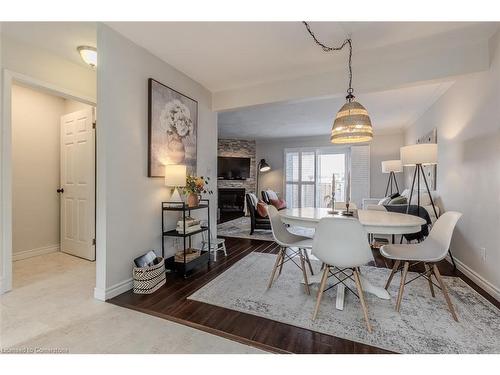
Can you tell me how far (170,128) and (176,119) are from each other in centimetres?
16

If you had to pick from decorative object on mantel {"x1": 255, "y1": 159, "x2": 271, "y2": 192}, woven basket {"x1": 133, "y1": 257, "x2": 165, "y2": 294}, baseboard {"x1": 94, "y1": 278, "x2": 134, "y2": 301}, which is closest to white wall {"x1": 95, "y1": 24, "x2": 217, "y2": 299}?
baseboard {"x1": 94, "y1": 278, "x2": 134, "y2": 301}

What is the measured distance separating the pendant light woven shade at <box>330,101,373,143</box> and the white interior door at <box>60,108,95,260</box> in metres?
2.97

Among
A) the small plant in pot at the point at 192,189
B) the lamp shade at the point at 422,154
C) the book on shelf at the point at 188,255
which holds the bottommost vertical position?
the book on shelf at the point at 188,255

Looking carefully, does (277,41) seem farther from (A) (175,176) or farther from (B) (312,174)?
(B) (312,174)

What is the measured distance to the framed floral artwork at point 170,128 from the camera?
8.15ft

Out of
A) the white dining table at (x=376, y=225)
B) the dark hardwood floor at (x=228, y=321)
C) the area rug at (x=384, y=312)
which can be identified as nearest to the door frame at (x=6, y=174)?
the dark hardwood floor at (x=228, y=321)

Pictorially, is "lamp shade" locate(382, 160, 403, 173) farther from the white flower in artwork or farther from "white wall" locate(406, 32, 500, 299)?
the white flower in artwork

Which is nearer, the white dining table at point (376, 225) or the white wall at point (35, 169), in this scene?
the white dining table at point (376, 225)

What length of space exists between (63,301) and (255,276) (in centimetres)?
176

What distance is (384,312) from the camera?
5.97ft

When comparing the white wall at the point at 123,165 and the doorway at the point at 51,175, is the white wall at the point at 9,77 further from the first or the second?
the white wall at the point at 123,165

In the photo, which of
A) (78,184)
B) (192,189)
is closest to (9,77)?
(78,184)

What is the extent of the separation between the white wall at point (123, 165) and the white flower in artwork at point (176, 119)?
0.78 feet
